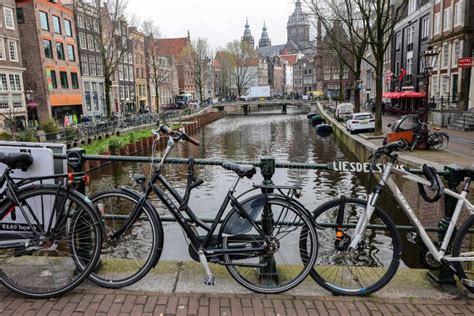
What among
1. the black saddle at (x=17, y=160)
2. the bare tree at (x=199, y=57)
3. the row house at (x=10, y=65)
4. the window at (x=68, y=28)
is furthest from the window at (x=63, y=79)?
the black saddle at (x=17, y=160)

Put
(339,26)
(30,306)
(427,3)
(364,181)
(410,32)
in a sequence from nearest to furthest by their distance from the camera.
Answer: (30,306), (364,181), (339,26), (427,3), (410,32)

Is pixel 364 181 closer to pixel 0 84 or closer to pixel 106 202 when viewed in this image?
pixel 106 202

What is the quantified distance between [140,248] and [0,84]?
112 feet

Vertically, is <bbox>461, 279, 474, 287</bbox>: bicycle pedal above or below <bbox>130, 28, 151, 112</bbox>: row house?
below

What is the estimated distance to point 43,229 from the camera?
10.4ft

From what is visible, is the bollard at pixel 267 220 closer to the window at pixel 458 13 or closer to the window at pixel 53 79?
the window at pixel 458 13

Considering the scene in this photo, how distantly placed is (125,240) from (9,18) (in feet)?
122

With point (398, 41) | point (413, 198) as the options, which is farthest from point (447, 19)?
point (413, 198)

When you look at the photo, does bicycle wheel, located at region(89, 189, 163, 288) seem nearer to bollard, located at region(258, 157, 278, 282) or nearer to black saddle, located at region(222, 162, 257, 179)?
black saddle, located at region(222, 162, 257, 179)

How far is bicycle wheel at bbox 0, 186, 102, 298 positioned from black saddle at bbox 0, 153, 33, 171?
246 millimetres

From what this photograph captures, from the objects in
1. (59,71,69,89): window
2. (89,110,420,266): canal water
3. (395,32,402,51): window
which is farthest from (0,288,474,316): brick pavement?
(395,32,402,51): window

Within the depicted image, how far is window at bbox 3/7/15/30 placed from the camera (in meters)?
32.5

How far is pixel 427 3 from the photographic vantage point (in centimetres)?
3484

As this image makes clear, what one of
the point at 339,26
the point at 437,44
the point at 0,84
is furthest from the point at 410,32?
the point at 0,84
